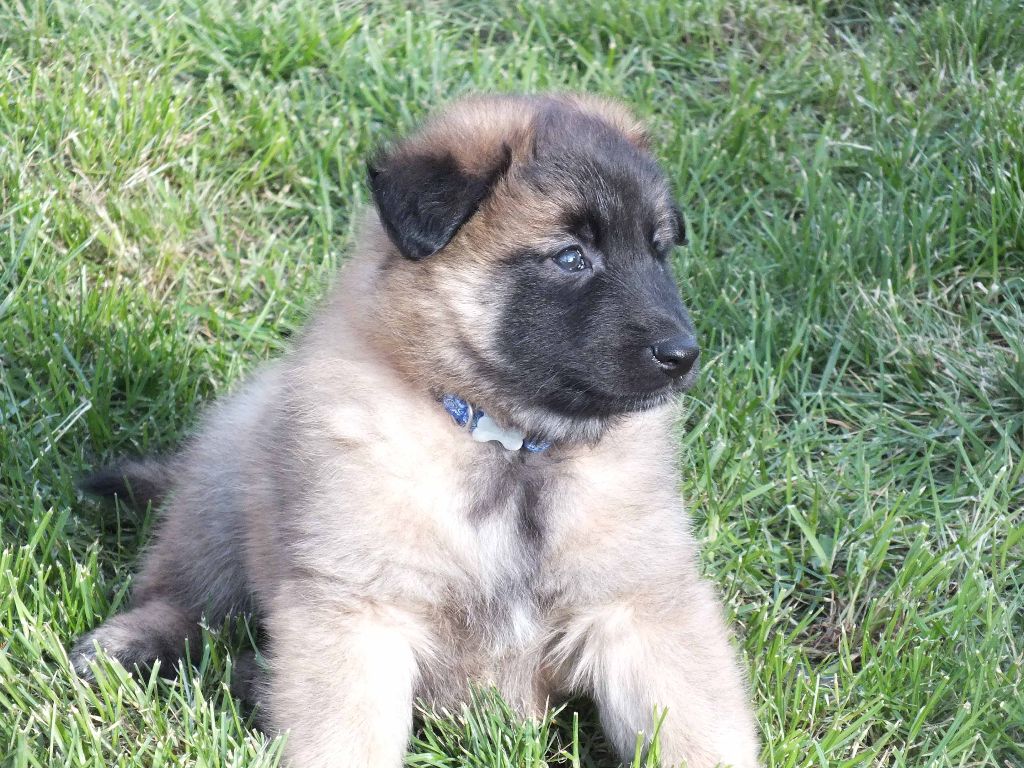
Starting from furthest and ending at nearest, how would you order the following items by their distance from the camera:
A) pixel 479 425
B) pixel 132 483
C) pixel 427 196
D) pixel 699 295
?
1. pixel 699 295
2. pixel 132 483
3. pixel 479 425
4. pixel 427 196

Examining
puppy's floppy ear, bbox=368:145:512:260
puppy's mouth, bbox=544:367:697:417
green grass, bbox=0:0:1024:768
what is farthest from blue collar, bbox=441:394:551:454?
green grass, bbox=0:0:1024:768

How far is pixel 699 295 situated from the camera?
4402mm

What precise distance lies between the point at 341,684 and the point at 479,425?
63 cm

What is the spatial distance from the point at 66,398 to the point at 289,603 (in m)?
1.51

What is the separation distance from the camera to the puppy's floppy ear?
8.98 feet

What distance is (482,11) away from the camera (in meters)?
5.46

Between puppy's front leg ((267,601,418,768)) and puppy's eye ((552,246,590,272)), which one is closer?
puppy's front leg ((267,601,418,768))

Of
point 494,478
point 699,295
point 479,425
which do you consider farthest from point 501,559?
point 699,295

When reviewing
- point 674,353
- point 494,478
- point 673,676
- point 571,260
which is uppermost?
point 571,260

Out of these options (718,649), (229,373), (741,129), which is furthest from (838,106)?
(718,649)

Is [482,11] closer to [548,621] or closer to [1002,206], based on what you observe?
[1002,206]

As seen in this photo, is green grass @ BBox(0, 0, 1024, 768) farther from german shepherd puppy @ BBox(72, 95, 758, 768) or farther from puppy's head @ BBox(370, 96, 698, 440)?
puppy's head @ BBox(370, 96, 698, 440)

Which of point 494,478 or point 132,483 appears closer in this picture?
point 494,478

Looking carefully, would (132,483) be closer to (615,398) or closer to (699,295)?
(615,398)
